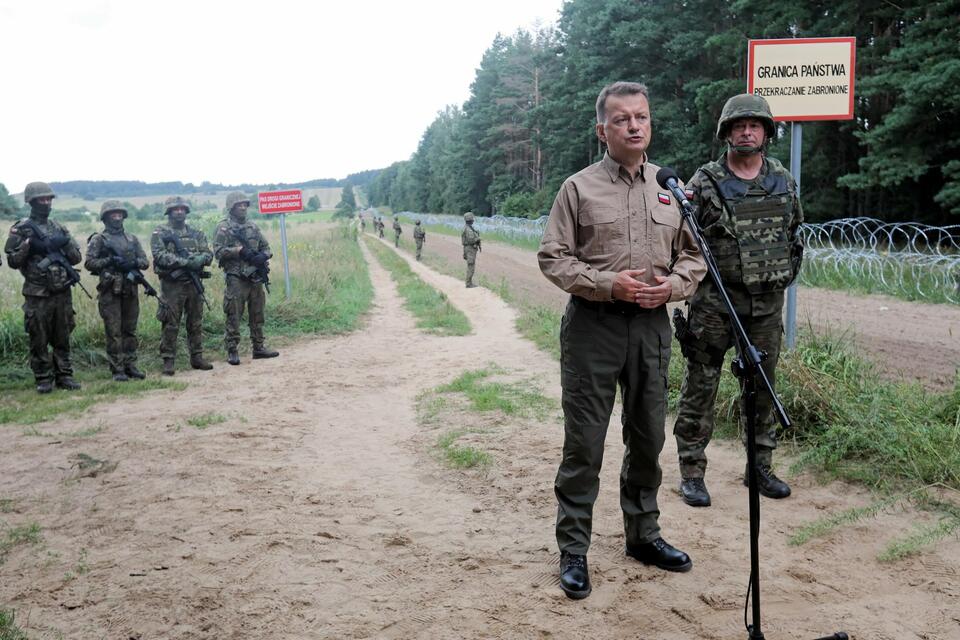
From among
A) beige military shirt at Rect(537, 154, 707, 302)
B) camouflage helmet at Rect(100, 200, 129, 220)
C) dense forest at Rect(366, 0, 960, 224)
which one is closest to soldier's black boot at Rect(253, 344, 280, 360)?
camouflage helmet at Rect(100, 200, 129, 220)

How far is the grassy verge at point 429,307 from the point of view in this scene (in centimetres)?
1220

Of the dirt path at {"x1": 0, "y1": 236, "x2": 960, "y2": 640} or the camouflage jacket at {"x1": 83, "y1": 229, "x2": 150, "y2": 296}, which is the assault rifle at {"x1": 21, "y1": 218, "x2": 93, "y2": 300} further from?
the dirt path at {"x1": 0, "y1": 236, "x2": 960, "y2": 640}

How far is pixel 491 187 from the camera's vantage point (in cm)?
6009

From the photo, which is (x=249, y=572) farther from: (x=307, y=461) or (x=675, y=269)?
(x=675, y=269)

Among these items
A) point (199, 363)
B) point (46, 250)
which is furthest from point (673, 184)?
point (199, 363)

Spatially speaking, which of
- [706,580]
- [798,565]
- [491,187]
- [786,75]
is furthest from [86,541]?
[491,187]

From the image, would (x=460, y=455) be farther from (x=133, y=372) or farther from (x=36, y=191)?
(x=36, y=191)

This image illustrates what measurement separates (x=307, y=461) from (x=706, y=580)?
322 centimetres

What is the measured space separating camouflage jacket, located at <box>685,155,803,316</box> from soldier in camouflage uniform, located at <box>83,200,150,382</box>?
724cm

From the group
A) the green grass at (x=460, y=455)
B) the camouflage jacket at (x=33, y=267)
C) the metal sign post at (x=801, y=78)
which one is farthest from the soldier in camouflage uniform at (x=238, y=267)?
the metal sign post at (x=801, y=78)

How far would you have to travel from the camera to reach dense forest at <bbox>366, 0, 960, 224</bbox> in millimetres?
17188

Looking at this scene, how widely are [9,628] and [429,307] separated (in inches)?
473

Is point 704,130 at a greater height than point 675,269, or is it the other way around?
point 704,130

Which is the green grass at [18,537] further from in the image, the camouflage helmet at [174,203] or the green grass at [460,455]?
the camouflage helmet at [174,203]
